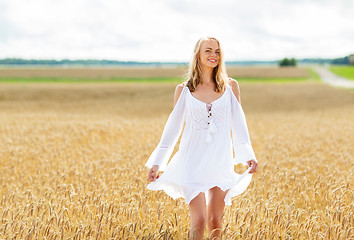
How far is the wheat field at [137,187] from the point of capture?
13.9ft

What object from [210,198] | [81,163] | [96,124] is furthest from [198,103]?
[96,124]

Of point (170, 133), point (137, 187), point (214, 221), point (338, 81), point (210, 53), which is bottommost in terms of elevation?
point (338, 81)

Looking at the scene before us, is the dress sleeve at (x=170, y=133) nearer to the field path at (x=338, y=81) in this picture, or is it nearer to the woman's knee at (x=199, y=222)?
the woman's knee at (x=199, y=222)

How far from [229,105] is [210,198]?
36.5 inches

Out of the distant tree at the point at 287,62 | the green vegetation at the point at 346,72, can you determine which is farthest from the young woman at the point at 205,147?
the distant tree at the point at 287,62

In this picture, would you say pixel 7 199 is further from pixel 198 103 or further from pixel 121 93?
pixel 121 93

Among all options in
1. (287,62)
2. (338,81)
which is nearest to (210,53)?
(338,81)

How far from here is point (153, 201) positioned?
562 centimetres

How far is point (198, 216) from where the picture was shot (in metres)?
3.87

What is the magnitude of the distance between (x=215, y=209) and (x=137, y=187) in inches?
91.3

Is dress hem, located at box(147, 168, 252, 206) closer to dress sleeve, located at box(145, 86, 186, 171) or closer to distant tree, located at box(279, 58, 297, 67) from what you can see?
dress sleeve, located at box(145, 86, 186, 171)

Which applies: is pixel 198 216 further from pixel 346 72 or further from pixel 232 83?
pixel 346 72

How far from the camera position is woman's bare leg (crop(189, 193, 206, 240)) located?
3844mm

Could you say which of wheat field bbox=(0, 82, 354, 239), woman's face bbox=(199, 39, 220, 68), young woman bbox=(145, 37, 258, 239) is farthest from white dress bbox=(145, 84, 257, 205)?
wheat field bbox=(0, 82, 354, 239)
